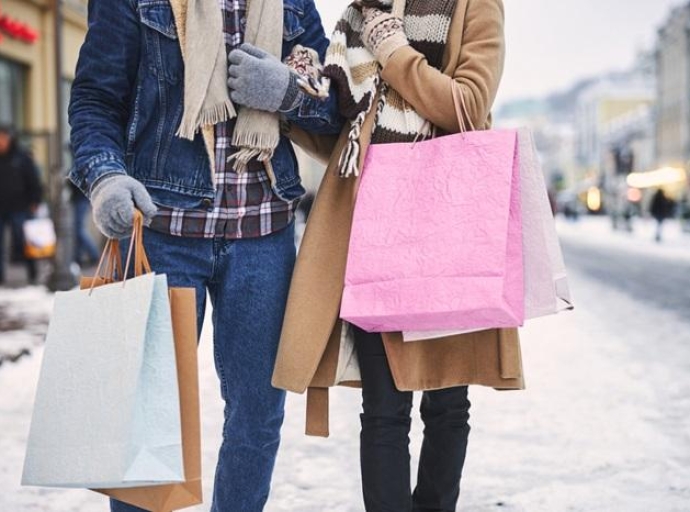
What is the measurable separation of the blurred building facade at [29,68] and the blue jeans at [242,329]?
12248mm

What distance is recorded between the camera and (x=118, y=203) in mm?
2010

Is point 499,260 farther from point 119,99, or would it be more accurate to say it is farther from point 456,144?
point 119,99

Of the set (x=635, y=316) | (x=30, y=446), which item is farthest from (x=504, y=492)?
(x=635, y=316)

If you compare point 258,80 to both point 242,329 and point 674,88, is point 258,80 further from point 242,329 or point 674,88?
point 674,88

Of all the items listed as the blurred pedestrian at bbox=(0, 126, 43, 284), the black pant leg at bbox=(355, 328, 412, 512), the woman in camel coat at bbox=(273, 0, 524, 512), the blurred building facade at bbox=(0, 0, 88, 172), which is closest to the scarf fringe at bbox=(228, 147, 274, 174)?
the woman in camel coat at bbox=(273, 0, 524, 512)

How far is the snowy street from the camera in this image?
331 centimetres

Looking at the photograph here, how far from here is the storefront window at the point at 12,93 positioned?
1416 cm

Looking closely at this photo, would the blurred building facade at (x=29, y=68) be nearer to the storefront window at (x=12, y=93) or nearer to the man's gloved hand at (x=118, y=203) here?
the storefront window at (x=12, y=93)

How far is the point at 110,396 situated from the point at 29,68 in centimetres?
1471

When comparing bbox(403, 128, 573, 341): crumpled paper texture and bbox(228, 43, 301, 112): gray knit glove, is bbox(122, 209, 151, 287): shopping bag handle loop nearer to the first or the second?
bbox(228, 43, 301, 112): gray knit glove

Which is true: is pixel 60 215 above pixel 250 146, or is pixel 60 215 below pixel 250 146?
below

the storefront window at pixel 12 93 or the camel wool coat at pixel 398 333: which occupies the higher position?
the storefront window at pixel 12 93

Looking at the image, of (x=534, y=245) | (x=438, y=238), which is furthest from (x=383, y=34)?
(x=534, y=245)

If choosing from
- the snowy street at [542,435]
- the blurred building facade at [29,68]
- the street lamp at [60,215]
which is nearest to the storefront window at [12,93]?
the blurred building facade at [29,68]
